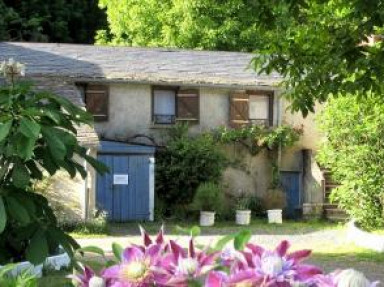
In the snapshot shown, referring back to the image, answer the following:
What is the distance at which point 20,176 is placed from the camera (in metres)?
5.28

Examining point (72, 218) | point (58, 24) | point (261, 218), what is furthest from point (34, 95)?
point (58, 24)

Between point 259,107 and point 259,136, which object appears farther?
point 259,107

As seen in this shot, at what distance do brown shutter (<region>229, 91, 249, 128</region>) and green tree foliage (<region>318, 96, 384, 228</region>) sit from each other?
20.6 feet

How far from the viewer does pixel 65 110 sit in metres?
5.52

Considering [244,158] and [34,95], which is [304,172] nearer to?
[244,158]

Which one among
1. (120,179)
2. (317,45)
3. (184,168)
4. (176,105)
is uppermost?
(176,105)

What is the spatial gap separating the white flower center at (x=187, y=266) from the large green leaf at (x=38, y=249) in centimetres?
289

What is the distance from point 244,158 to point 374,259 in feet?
38.3

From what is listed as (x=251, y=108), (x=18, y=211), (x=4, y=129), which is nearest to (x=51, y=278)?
(x=18, y=211)

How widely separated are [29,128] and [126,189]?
1945cm

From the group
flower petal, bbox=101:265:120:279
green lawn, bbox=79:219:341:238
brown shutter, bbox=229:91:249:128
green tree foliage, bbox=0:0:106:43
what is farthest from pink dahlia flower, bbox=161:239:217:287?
green tree foliage, bbox=0:0:106:43

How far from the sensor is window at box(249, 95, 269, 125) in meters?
27.2

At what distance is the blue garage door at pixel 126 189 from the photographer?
2411cm

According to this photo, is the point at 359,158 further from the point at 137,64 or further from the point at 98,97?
the point at 137,64
